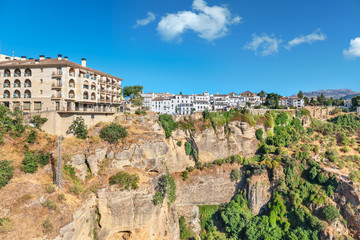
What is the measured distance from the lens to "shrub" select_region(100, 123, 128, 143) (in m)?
33.8

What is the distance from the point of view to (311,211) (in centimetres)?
3669

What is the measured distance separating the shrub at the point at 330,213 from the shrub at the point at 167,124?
102 feet

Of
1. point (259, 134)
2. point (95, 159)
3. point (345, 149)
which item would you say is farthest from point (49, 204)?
point (345, 149)

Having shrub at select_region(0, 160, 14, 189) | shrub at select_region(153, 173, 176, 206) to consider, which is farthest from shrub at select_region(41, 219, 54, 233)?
shrub at select_region(153, 173, 176, 206)

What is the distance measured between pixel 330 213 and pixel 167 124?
32.9 metres

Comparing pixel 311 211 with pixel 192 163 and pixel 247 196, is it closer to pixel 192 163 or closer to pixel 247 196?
pixel 247 196

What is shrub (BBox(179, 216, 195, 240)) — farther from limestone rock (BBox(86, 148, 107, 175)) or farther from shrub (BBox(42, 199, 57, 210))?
shrub (BBox(42, 199, 57, 210))

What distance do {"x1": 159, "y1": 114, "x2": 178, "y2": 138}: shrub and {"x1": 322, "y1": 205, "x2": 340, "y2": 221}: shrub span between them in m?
30.9

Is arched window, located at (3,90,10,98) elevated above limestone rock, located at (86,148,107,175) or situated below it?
above

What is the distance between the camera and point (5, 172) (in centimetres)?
2305

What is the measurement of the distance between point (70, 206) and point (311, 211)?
3829cm

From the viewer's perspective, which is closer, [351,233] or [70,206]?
[70,206]

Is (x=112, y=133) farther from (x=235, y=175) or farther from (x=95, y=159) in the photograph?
(x=235, y=175)

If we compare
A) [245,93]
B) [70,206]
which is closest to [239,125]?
[70,206]
